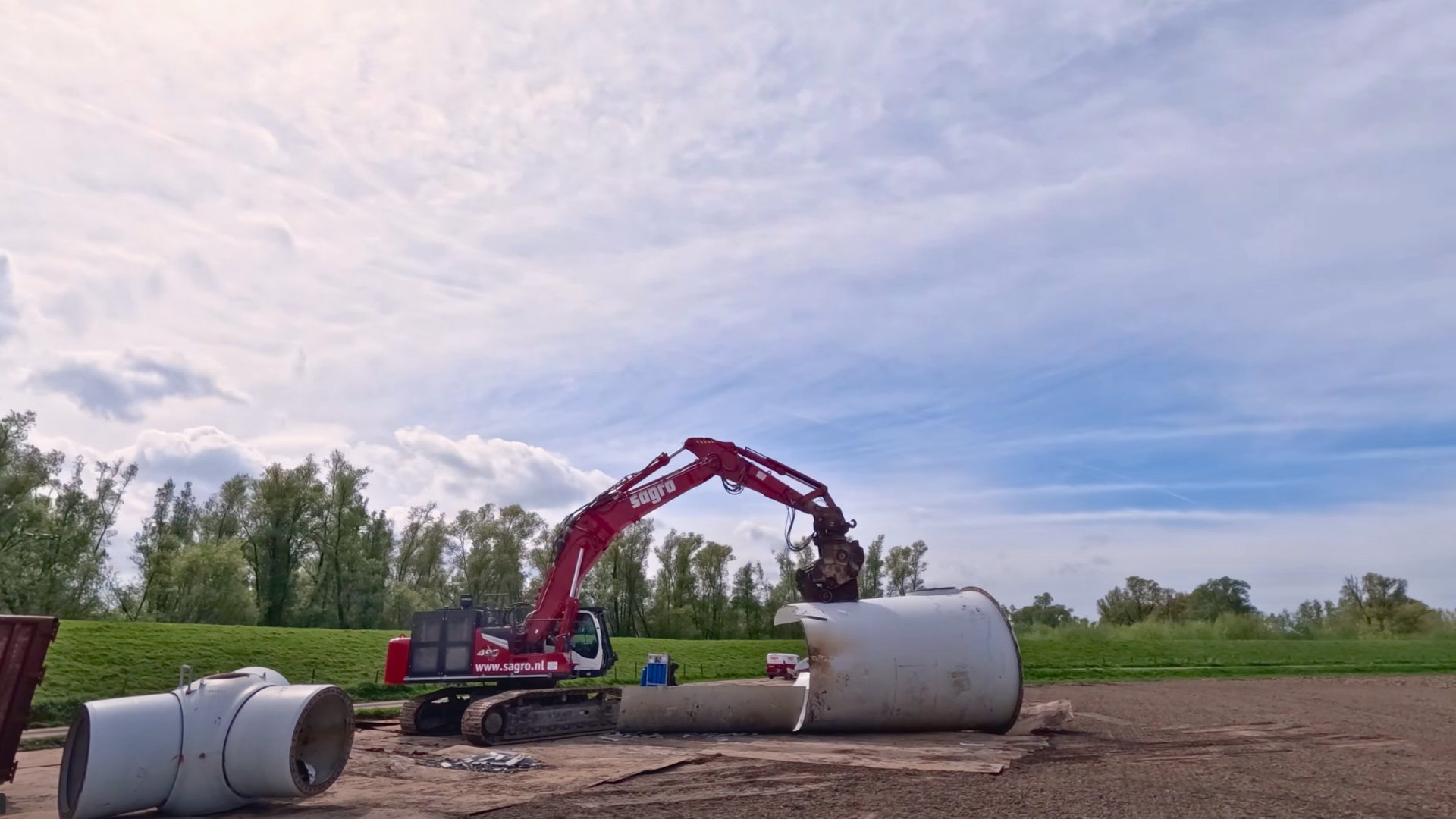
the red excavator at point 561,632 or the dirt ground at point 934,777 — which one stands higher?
the red excavator at point 561,632

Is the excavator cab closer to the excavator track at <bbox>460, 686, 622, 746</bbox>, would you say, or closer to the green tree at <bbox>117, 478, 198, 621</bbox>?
the excavator track at <bbox>460, 686, 622, 746</bbox>

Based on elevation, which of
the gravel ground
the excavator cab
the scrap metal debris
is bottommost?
the scrap metal debris

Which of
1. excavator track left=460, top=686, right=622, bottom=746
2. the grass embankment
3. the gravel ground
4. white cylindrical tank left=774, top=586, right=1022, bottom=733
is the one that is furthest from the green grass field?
the gravel ground

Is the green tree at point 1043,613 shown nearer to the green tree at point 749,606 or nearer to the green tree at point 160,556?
the green tree at point 749,606

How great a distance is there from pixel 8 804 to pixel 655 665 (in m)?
11.8

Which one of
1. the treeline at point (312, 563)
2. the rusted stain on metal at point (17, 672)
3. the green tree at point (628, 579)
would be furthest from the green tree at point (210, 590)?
the rusted stain on metal at point (17, 672)

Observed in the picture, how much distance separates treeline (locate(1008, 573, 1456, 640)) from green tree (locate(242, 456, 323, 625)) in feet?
158

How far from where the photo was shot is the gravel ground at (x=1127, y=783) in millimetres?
9984

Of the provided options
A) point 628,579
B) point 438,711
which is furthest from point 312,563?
point 438,711

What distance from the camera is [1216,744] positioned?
15.5 meters

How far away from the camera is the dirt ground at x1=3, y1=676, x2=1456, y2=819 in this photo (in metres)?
10.2

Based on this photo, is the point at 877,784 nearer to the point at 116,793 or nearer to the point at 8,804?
the point at 116,793

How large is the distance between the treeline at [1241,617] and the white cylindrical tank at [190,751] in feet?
206

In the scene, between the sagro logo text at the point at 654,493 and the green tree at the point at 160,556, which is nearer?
the sagro logo text at the point at 654,493
